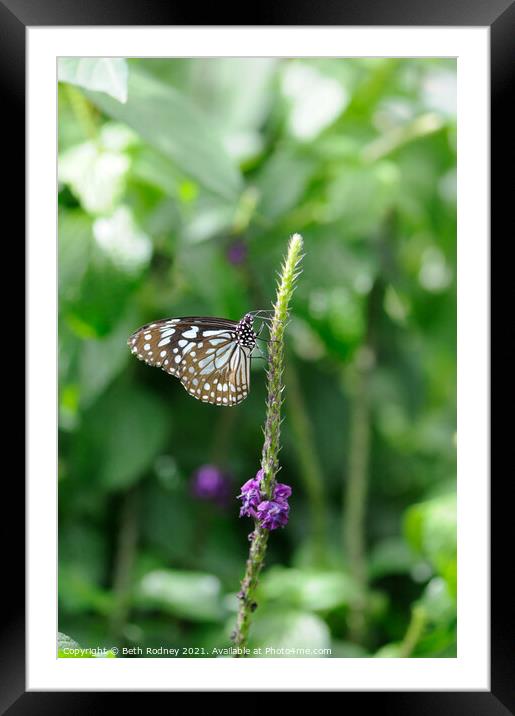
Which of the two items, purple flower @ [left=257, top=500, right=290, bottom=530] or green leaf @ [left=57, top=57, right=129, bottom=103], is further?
green leaf @ [left=57, top=57, right=129, bottom=103]

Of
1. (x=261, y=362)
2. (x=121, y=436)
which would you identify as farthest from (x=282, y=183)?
(x=121, y=436)

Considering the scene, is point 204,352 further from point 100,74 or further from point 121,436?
point 121,436

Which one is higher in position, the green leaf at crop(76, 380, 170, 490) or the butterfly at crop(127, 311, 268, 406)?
the butterfly at crop(127, 311, 268, 406)

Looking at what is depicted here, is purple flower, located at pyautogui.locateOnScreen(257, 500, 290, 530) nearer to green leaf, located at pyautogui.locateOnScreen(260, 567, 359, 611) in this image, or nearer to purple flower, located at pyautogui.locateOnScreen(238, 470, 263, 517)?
purple flower, located at pyautogui.locateOnScreen(238, 470, 263, 517)

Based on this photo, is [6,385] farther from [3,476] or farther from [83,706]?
[83,706]

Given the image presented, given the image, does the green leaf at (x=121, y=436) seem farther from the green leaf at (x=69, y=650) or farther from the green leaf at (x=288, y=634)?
the green leaf at (x=69, y=650)

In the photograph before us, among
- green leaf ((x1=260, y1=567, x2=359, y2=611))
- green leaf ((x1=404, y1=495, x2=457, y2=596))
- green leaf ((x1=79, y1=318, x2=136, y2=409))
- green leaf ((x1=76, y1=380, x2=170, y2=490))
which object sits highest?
green leaf ((x1=79, y1=318, x2=136, y2=409))

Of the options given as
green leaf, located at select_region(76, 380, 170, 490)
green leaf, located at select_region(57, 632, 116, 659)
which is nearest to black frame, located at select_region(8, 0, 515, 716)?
green leaf, located at select_region(57, 632, 116, 659)
